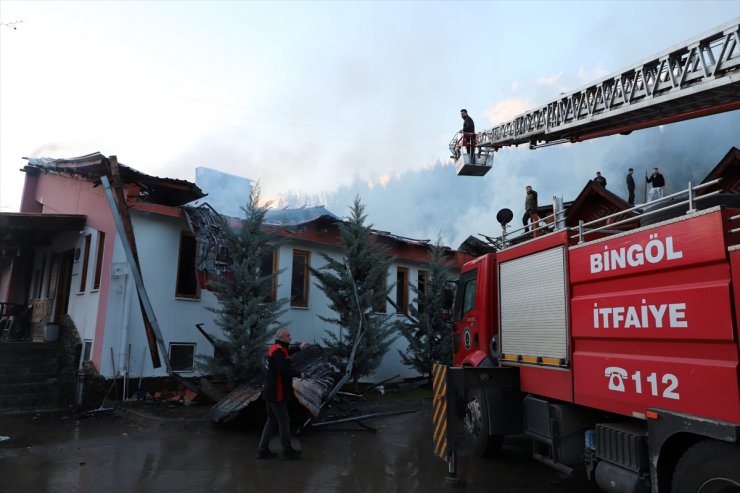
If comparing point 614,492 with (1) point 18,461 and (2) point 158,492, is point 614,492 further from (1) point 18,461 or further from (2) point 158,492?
(1) point 18,461

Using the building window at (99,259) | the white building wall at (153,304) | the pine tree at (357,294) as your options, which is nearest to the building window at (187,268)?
the white building wall at (153,304)

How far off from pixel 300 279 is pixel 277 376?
7816mm

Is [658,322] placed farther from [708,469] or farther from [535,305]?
[535,305]

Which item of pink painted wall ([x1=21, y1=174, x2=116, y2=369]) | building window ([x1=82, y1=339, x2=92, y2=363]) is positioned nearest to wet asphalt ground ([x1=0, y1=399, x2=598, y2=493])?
building window ([x1=82, y1=339, x2=92, y2=363])

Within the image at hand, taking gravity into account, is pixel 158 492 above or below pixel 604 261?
below

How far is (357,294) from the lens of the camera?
1331 centimetres

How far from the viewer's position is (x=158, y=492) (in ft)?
19.4

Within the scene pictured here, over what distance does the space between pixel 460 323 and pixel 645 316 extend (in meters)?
4.18

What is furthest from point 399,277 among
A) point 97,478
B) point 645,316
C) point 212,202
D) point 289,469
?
point 645,316

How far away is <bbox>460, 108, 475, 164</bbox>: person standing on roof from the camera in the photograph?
12.5 meters

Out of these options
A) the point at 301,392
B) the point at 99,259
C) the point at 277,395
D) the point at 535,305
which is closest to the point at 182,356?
the point at 99,259

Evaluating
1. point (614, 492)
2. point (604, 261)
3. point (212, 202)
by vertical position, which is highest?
point (212, 202)

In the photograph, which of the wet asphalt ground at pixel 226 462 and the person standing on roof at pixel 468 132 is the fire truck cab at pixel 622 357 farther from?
the person standing on roof at pixel 468 132

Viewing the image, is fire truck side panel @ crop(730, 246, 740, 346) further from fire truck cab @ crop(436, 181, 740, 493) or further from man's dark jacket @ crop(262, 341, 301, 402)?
man's dark jacket @ crop(262, 341, 301, 402)
